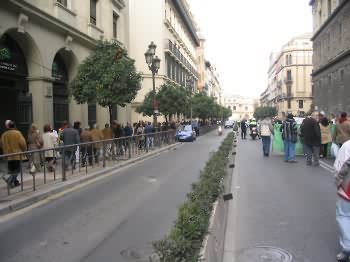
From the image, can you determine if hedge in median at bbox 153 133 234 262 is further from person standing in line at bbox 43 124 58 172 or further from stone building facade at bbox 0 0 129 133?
stone building facade at bbox 0 0 129 133

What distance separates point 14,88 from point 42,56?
1.86 meters

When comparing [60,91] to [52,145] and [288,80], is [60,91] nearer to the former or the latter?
[52,145]

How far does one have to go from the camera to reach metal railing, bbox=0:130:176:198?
30.2 ft

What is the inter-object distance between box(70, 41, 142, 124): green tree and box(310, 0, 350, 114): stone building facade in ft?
105

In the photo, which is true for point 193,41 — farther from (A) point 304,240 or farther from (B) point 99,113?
(A) point 304,240

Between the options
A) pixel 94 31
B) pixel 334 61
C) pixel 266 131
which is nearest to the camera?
pixel 266 131

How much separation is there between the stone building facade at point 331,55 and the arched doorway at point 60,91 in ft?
104

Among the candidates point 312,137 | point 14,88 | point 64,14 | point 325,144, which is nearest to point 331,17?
point 325,144

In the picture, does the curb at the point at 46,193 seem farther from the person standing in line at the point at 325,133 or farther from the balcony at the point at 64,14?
the balcony at the point at 64,14

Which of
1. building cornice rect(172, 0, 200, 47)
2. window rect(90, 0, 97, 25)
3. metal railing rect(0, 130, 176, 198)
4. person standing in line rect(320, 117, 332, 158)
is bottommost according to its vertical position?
metal railing rect(0, 130, 176, 198)

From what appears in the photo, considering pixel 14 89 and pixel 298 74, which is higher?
pixel 298 74

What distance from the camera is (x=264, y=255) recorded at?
5266 millimetres

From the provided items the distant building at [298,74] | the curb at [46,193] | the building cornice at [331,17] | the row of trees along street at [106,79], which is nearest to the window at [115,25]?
the row of trees along street at [106,79]

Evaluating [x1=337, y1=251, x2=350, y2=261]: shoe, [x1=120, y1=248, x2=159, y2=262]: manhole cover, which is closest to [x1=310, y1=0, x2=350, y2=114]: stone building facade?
[x1=337, y1=251, x2=350, y2=261]: shoe
